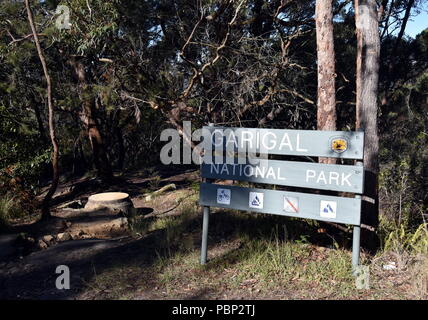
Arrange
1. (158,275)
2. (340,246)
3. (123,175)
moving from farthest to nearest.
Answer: (123,175) < (340,246) < (158,275)

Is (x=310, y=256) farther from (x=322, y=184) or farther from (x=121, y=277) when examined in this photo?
(x=121, y=277)

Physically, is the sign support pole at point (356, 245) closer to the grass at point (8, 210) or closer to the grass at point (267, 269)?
the grass at point (267, 269)

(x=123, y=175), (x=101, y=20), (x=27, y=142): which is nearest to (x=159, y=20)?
(x=101, y=20)

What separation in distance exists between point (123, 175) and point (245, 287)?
37.9 ft

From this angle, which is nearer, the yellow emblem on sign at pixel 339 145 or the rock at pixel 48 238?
the yellow emblem on sign at pixel 339 145

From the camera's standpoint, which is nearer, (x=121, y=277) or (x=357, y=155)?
(x=357, y=155)

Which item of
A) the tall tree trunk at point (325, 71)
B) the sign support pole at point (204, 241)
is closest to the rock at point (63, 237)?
the sign support pole at point (204, 241)

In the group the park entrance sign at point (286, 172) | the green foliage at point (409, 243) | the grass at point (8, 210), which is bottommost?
the grass at point (8, 210)

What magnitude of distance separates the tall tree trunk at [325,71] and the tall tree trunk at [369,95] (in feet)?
1.14

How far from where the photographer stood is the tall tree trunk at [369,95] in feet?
18.9

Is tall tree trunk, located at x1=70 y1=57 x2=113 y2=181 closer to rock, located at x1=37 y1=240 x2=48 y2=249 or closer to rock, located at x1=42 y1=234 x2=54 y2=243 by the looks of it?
rock, located at x1=42 y1=234 x2=54 y2=243

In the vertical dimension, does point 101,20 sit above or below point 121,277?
above

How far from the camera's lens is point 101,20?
9453 millimetres

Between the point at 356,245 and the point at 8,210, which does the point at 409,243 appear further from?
the point at 8,210
